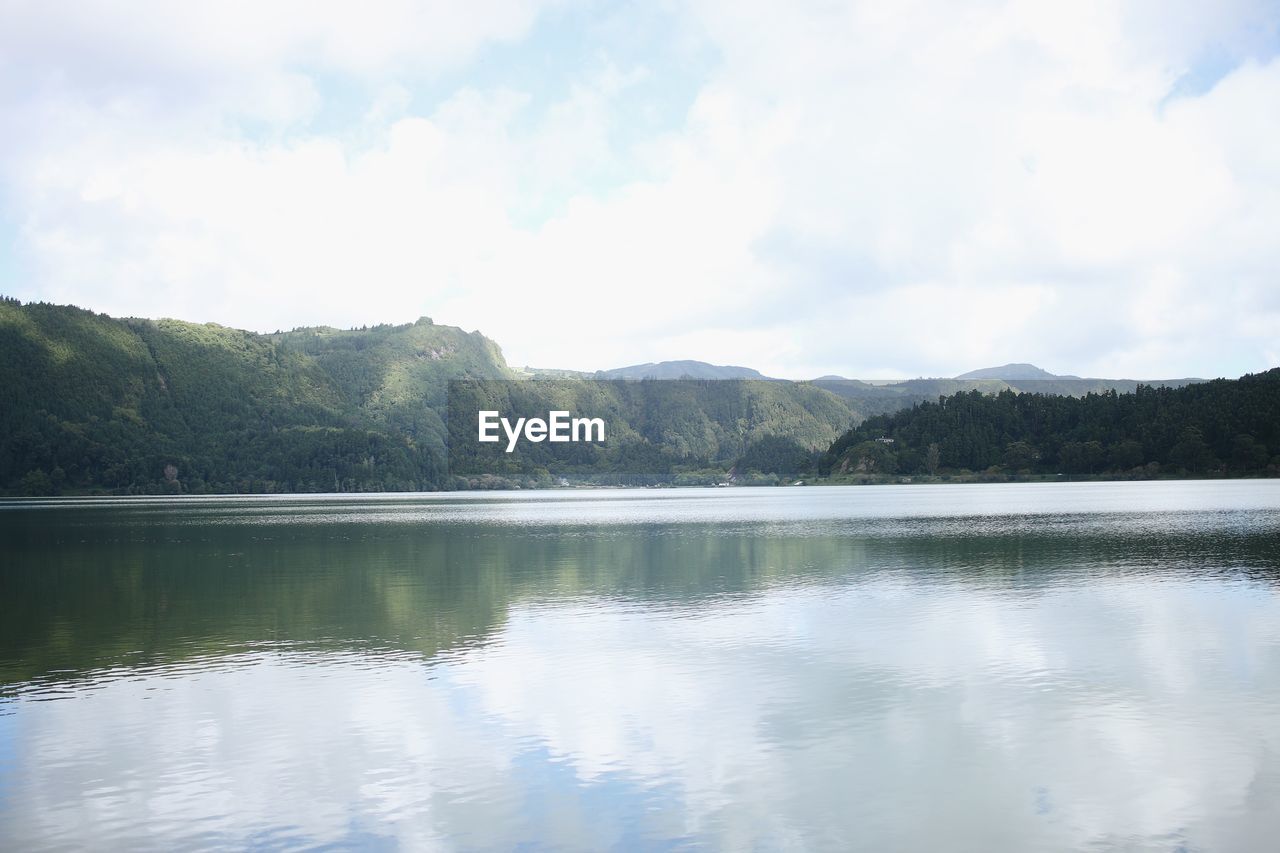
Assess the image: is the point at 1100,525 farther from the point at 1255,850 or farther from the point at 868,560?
the point at 1255,850

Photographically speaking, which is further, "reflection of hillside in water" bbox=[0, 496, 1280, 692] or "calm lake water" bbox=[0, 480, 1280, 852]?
"reflection of hillside in water" bbox=[0, 496, 1280, 692]

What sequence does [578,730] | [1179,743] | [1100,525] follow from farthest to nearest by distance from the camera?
[1100,525], [578,730], [1179,743]

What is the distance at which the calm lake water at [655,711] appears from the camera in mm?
13266

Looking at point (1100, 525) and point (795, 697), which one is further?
point (1100, 525)

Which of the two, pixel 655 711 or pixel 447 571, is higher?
pixel 655 711

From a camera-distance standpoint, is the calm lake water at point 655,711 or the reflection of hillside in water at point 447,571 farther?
the reflection of hillside in water at point 447,571

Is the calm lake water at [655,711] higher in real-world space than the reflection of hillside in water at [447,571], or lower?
higher

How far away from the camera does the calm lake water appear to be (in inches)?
522

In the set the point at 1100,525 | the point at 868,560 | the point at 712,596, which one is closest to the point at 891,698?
the point at 712,596

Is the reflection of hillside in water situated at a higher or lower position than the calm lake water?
lower

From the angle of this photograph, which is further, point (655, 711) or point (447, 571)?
point (447, 571)

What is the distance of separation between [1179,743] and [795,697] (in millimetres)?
6789

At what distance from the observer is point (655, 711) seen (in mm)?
19328

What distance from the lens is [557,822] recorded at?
43.3 feet
